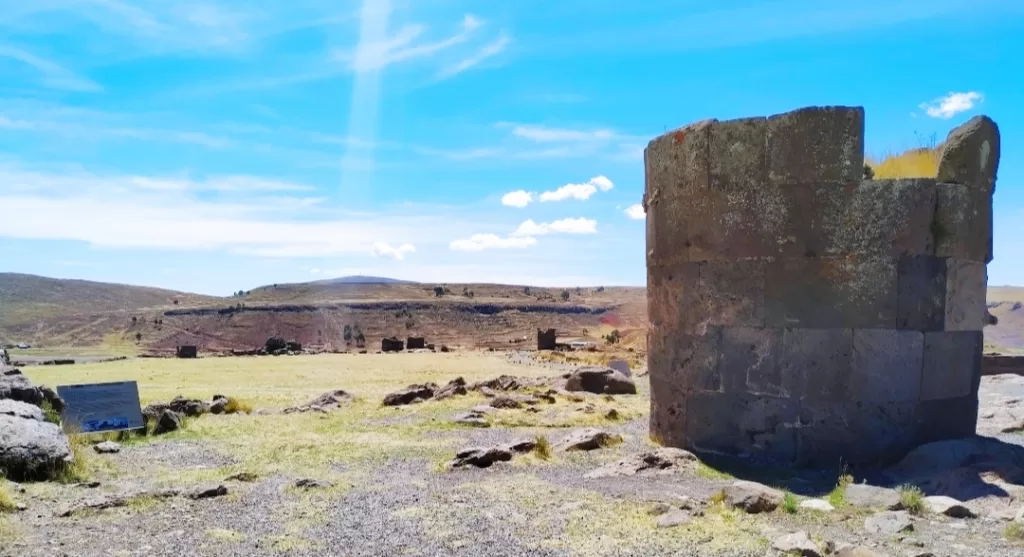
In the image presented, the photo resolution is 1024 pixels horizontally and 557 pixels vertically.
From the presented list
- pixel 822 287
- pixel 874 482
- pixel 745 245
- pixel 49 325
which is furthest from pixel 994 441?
pixel 49 325

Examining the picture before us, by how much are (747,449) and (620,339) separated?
35.6 metres

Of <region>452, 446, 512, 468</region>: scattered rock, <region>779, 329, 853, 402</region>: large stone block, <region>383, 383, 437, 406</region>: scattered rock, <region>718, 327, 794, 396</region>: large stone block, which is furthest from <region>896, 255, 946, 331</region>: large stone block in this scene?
<region>383, 383, 437, 406</region>: scattered rock

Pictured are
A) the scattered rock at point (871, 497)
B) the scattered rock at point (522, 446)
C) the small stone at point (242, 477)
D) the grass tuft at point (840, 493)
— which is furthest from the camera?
the scattered rock at point (522, 446)

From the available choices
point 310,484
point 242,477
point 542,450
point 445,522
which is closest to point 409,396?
point 542,450

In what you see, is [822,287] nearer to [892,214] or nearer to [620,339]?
[892,214]

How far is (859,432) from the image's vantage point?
8148 millimetres

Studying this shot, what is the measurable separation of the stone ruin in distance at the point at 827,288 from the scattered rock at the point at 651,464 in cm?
54

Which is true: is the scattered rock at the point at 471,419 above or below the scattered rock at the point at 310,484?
below

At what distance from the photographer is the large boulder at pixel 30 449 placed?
760 centimetres

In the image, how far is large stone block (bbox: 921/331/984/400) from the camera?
27.2ft

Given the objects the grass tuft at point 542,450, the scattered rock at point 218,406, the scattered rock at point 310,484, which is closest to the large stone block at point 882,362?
the grass tuft at point 542,450

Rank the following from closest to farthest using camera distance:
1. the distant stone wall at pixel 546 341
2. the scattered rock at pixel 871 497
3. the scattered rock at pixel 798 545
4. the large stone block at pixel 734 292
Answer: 1. the scattered rock at pixel 798 545
2. the scattered rock at pixel 871 497
3. the large stone block at pixel 734 292
4. the distant stone wall at pixel 546 341

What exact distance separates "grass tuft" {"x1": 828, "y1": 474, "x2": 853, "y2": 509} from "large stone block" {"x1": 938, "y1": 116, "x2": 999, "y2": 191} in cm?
341

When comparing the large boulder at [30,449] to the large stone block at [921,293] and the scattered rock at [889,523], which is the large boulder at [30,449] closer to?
the scattered rock at [889,523]
